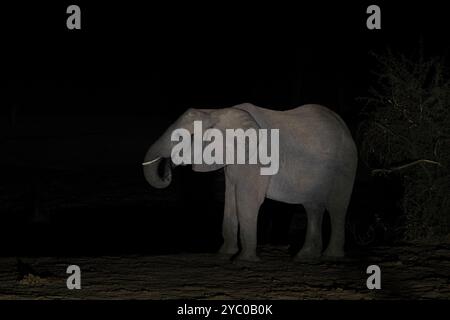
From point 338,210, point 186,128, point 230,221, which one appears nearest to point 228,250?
point 230,221

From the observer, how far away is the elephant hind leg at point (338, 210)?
28.8ft

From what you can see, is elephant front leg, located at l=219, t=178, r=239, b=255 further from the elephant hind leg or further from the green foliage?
the green foliage

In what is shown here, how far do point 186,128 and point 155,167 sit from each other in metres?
0.53

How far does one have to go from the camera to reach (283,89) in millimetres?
48875

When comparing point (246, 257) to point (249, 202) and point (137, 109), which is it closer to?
point (249, 202)

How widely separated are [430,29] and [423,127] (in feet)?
62.9

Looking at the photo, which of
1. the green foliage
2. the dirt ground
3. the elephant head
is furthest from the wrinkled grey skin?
the green foliage

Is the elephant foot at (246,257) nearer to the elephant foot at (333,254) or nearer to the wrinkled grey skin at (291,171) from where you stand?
the wrinkled grey skin at (291,171)

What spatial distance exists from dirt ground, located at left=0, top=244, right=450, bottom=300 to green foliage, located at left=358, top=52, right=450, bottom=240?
1.45 m

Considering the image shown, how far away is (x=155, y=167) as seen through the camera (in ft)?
27.0

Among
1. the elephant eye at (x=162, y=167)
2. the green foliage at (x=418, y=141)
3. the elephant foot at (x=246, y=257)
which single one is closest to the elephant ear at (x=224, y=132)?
the elephant eye at (x=162, y=167)

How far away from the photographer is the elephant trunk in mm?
8156

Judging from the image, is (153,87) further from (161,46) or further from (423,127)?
(423,127)

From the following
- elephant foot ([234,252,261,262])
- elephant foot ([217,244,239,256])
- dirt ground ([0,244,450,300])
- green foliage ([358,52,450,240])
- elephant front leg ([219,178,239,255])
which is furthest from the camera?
green foliage ([358,52,450,240])
